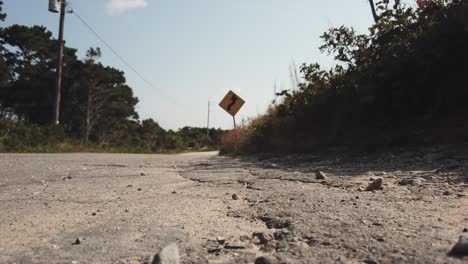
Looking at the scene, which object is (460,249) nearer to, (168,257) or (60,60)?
(168,257)

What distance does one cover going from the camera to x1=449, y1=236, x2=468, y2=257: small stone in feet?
5.51

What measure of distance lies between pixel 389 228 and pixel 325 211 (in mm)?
487

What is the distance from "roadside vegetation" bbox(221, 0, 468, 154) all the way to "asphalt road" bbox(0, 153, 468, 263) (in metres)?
1.54

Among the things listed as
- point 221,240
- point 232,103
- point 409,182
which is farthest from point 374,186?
point 232,103

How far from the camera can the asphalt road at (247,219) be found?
1905 millimetres

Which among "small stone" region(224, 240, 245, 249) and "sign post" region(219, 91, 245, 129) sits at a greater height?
"sign post" region(219, 91, 245, 129)

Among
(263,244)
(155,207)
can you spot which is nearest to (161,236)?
(263,244)

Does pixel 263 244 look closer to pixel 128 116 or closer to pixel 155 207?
pixel 155 207

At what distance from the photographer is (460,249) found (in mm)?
1688

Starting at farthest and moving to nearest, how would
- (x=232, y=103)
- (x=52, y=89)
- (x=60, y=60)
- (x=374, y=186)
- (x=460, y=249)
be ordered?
(x=52, y=89) < (x=60, y=60) < (x=232, y=103) < (x=374, y=186) < (x=460, y=249)

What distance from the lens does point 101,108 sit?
35656 mm

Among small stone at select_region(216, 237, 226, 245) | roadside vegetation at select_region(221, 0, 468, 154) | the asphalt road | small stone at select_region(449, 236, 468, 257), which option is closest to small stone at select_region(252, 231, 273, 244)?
the asphalt road

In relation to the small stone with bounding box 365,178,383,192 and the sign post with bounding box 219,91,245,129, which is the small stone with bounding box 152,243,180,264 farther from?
the sign post with bounding box 219,91,245,129

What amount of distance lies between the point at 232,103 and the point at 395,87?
7782 mm
